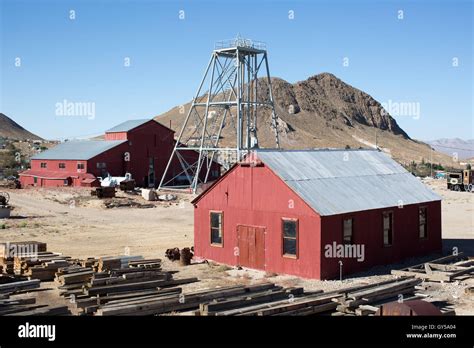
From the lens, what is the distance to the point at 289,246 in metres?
24.0

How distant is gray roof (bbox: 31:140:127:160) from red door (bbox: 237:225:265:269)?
41.5 metres

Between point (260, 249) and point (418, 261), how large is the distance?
7174 mm

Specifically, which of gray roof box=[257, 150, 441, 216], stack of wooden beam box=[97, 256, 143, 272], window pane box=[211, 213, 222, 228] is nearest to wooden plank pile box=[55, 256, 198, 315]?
stack of wooden beam box=[97, 256, 143, 272]

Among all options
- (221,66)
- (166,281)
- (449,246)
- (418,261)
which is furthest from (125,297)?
(221,66)

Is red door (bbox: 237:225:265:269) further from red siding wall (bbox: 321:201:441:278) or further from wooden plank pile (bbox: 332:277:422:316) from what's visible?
wooden plank pile (bbox: 332:277:422:316)

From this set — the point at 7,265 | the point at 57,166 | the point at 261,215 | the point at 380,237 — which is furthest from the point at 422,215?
the point at 57,166

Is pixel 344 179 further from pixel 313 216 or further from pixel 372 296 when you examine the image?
pixel 372 296

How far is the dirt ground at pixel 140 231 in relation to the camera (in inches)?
902

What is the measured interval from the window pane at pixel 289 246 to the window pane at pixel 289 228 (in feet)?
0.63

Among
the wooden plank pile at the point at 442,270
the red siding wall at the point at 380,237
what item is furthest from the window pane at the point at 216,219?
the wooden plank pile at the point at 442,270

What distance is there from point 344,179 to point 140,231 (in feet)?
52.8

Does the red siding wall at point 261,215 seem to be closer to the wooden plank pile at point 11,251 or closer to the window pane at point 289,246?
the window pane at point 289,246
